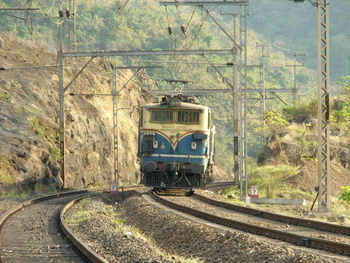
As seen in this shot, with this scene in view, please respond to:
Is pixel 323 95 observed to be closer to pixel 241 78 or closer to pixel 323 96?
pixel 323 96

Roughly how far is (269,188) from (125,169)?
94.2 ft

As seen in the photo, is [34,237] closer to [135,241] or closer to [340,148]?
[135,241]

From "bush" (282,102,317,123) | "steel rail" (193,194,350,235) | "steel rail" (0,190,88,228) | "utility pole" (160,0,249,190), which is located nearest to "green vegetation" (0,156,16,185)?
"steel rail" (0,190,88,228)

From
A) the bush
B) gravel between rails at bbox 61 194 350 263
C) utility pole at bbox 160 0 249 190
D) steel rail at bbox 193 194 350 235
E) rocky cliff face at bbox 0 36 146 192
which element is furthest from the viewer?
the bush

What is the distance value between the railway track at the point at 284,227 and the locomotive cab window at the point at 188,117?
3.43m

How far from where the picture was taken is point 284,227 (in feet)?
57.8

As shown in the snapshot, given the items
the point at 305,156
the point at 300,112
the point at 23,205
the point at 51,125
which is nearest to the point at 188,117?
the point at 23,205

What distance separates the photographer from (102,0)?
12069 cm

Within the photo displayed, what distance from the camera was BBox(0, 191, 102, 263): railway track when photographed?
12.3 metres

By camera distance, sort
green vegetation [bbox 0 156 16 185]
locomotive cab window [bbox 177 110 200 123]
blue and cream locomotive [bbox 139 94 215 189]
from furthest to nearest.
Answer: green vegetation [bbox 0 156 16 185]
locomotive cab window [bbox 177 110 200 123]
blue and cream locomotive [bbox 139 94 215 189]

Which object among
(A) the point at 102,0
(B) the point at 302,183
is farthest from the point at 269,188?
(A) the point at 102,0

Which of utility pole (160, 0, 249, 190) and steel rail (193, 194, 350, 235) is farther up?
utility pole (160, 0, 249, 190)

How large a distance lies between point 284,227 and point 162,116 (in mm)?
10293

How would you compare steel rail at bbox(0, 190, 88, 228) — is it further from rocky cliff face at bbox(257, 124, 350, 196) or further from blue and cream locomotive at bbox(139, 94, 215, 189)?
rocky cliff face at bbox(257, 124, 350, 196)
